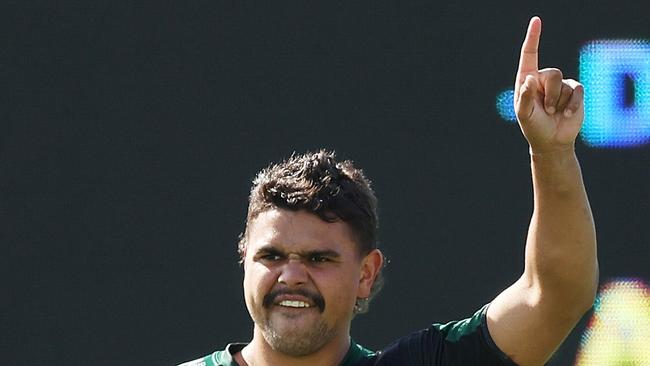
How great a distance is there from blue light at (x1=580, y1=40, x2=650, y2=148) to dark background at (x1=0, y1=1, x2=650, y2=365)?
28 mm

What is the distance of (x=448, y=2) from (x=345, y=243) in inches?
44.5

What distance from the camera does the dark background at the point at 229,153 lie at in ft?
12.1

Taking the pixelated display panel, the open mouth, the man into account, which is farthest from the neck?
the pixelated display panel

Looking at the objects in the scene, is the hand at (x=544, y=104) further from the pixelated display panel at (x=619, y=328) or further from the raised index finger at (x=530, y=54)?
the pixelated display panel at (x=619, y=328)

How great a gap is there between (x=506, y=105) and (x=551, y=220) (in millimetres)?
1246

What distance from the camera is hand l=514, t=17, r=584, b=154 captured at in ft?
Result: 7.95

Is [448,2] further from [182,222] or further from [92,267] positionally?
[92,267]

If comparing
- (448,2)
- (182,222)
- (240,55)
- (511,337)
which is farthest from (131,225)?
(511,337)

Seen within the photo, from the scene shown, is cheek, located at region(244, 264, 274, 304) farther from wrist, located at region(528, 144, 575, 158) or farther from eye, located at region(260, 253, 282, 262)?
wrist, located at region(528, 144, 575, 158)

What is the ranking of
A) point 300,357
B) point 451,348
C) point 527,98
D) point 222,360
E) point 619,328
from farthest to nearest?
1. point 619,328
2. point 222,360
3. point 300,357
4. point 451,348
5. point 527,98

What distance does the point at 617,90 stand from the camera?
3711 mm

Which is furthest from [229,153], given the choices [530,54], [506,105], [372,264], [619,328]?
[530,54]

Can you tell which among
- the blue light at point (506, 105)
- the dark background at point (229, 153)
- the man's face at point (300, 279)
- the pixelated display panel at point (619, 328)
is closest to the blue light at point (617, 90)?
the dark background at point (229, 153)

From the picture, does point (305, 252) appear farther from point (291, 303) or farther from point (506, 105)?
point (506, 105)
